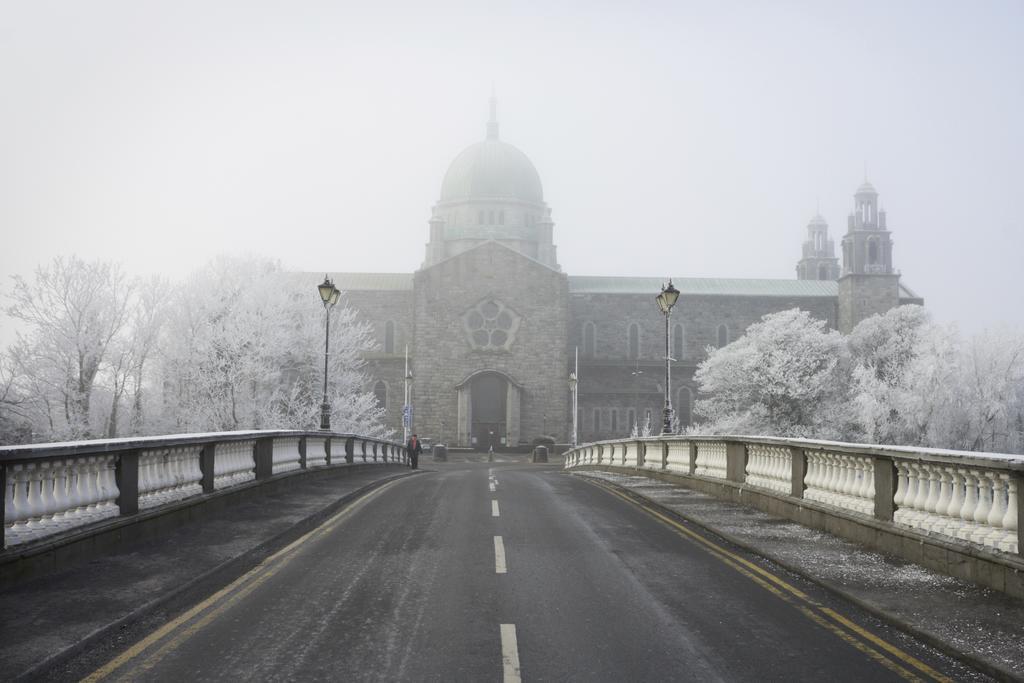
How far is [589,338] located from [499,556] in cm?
7585

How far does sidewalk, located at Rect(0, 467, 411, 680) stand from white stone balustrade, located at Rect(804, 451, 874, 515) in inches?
291

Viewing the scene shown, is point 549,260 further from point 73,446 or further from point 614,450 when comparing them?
point 73,446

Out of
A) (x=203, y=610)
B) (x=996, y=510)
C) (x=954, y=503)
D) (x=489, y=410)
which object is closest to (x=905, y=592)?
(x=996, y=510)

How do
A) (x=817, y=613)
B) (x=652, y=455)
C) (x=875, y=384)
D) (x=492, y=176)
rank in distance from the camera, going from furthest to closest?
1. (x=492, y=176)
2. (x=875, y=384)
3. (x=652, y=455)
4. (x=817, y=613)

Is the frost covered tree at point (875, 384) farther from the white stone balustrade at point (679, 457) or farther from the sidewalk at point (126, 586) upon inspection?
the sidewalk at point (126, 586)

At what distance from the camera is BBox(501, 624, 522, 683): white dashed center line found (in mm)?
6562

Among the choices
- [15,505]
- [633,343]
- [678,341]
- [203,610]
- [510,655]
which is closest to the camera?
[510,655]

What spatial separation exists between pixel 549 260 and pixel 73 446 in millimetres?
81702

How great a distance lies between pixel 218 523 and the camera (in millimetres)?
13578

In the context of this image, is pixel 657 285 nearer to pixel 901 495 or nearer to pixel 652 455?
pixel 652 455

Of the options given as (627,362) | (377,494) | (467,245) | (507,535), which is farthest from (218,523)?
(467,245)

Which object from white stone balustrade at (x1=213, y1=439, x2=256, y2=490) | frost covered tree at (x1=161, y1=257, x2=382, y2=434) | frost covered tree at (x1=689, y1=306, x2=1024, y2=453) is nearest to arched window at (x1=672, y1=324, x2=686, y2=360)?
frost covered tree at (x1=689, y1=306, x2=1024, y2=453)

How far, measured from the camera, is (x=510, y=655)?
279 inches

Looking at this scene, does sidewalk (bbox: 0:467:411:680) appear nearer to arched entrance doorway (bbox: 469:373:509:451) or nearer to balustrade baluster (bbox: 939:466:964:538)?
balustrade baluster (bbox: 939:466:964:538)
